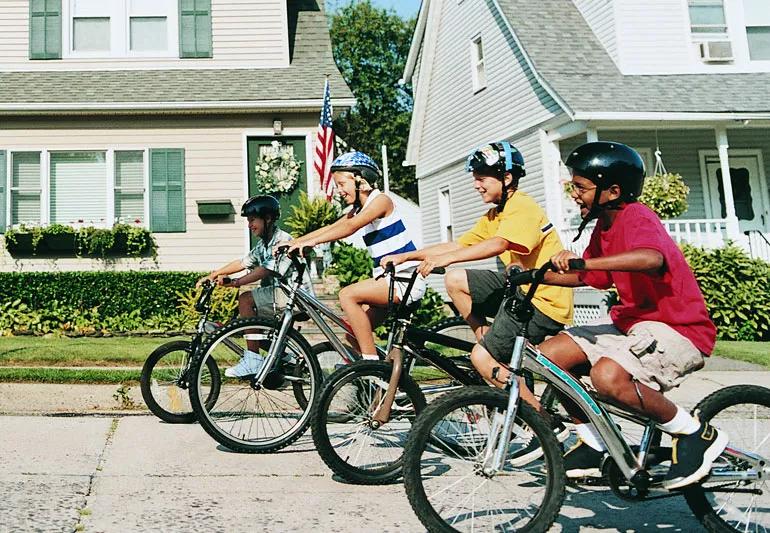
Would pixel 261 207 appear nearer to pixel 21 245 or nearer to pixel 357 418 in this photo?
pixel 357 418

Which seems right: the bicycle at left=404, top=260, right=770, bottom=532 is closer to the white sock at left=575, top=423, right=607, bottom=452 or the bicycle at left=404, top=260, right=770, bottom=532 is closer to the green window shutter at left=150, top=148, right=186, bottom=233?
the white sock at left=575, top=423, right=607, bottom=452

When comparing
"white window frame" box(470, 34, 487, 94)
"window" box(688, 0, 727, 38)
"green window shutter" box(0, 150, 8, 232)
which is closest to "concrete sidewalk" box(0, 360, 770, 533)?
"green window shutter" box(0, 150, 8, 232)

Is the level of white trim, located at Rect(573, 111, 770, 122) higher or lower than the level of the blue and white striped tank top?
higher

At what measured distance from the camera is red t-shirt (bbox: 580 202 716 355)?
121 inches

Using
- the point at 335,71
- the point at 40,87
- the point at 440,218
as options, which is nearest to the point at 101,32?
the point at 40,87

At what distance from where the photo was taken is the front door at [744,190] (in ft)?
50.8

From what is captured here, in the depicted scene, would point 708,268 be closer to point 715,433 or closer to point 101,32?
point 715,433

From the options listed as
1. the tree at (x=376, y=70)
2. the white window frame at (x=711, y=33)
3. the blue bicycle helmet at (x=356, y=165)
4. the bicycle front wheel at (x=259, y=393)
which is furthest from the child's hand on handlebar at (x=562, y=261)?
the tree at (x=376, y=70)

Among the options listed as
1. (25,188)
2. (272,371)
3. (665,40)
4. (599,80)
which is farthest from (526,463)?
(665,40)

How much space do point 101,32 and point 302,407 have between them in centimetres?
1186

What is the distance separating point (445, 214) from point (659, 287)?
654 inches

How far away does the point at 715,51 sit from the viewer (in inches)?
586

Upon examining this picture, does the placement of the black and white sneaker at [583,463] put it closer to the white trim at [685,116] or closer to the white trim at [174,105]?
the white trim at [174,105]

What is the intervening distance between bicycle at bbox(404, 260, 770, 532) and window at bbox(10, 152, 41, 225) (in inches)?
479
